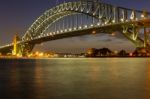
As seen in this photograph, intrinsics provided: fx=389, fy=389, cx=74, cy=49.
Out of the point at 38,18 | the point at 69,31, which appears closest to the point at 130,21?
the point at 69,31

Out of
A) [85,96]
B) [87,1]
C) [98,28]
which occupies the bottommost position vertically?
[85,96]

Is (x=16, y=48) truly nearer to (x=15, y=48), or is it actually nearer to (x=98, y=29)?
(x=15, y=48)

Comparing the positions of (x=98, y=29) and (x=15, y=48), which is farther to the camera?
(x=15, y=48)

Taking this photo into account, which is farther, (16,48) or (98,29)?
(16,48)

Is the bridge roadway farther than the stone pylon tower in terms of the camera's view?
No

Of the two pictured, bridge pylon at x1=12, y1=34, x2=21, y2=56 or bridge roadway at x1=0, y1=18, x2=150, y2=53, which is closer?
bridge roadway at x1=0, y1=18, x2=150, y2=53

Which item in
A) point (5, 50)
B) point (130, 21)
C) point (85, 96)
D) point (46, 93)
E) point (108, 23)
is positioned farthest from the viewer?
point (5, 50)

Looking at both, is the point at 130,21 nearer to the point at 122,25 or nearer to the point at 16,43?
the point at 122,25

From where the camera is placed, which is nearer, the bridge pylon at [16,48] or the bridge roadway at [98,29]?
the bridge roadway at [98,29]

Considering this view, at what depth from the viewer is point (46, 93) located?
642 inches

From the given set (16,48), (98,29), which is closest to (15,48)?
(16,48)

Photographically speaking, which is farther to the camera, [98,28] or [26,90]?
[98,28]

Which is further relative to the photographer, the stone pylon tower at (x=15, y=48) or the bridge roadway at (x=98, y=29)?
the stone pylon tower at (x=15, y=48)

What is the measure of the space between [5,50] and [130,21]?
58661 mm
